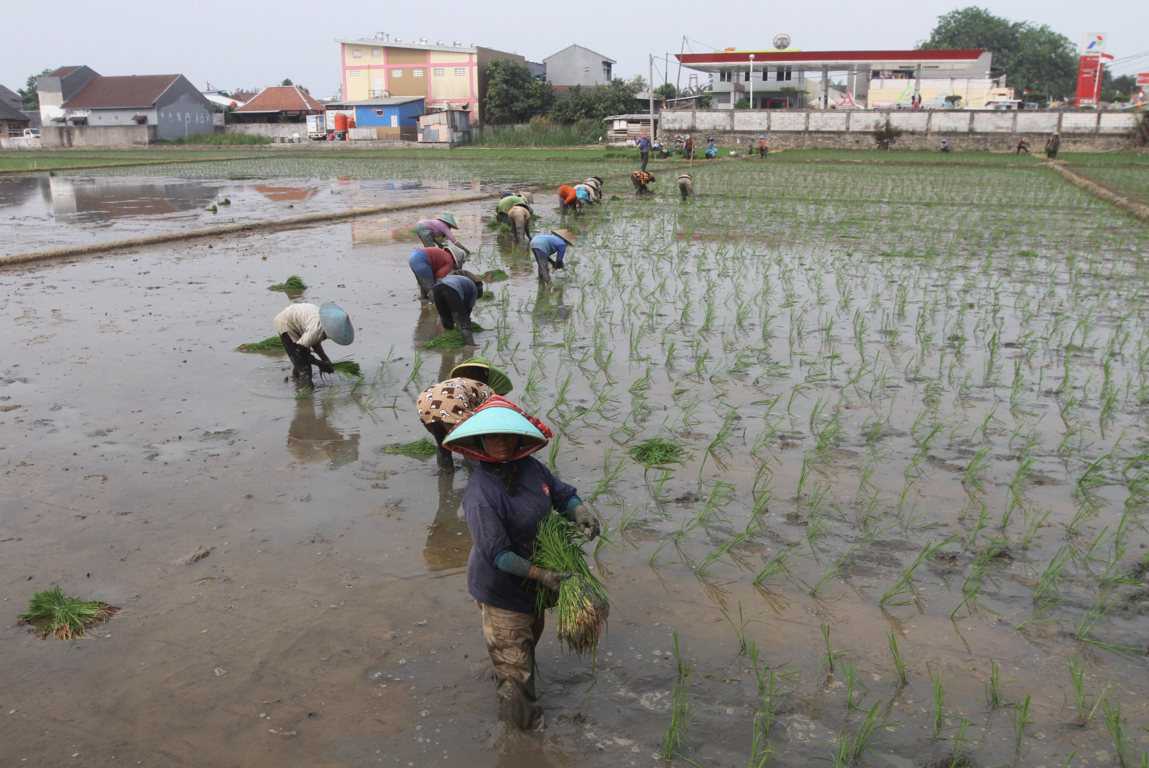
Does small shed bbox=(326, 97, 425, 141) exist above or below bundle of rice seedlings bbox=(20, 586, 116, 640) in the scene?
above

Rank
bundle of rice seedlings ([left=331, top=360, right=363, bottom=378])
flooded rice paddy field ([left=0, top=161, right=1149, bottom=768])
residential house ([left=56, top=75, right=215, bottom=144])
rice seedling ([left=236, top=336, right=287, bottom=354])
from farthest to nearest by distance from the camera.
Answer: residential house ([left=56, top=75, right=215, bottom=144]), rice seedling ([left=236, top=336, right=287, bottom=354]), bundle of rice seedlings ([left=331, top=360, right=363, bottom=378]), flooded rice paddy field ([left=0, top=161, right=1149, bottom=768])

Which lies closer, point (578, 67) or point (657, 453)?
point (657, 453)

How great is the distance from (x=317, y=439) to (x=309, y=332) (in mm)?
828

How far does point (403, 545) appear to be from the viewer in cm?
418

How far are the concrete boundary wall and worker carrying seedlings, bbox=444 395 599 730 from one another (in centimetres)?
3863

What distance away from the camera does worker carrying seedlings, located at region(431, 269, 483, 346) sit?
7457 millimetres

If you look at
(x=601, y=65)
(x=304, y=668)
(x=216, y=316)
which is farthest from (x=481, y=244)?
(x=601, y=65)

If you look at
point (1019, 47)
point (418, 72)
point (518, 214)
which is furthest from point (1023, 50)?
point (518, 214)

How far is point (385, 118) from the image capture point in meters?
49.9

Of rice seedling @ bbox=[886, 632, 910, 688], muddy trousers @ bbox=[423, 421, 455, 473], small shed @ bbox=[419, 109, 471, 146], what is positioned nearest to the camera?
rice seedling @ bbox=[886, 632, 910, 688]

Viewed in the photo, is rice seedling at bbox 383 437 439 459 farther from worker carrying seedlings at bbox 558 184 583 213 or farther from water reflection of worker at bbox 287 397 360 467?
worker carrying seedlings at bbox 558 184 583 213

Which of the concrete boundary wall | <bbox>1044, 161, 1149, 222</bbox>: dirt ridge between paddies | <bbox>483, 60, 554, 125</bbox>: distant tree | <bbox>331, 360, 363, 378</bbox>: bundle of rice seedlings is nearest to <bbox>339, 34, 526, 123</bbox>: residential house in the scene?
<bbox>483, 60, 554, 125</bbox>: distant tree

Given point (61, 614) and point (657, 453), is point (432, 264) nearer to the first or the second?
point (657, 453)

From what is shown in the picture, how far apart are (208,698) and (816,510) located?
9.18 feet
